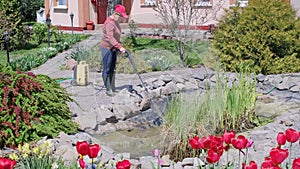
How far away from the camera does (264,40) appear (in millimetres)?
9719

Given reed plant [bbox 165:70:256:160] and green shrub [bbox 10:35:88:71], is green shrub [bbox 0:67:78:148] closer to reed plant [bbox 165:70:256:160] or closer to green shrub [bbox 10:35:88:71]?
reed plant [bbox 165:70:256:160]

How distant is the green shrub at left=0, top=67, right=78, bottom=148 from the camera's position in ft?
16.9

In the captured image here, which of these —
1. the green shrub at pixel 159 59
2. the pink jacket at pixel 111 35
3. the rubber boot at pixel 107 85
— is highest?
the pink jacket at pixel 111 35

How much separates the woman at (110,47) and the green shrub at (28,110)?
2.02m

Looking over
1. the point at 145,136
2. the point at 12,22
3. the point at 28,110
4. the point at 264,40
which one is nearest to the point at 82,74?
the point at 145,136

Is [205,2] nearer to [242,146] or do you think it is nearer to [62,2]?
[62,2]

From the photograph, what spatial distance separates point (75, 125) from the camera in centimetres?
586

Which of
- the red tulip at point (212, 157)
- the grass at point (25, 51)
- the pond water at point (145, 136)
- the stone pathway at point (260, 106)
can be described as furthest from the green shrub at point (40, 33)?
the red tulip at point (212, 157)

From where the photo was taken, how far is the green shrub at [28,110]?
515cm

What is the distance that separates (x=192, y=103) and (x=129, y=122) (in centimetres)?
154

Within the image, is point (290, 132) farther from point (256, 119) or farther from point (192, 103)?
point (256, 119)

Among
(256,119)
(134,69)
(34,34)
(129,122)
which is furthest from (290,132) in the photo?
(34,34)

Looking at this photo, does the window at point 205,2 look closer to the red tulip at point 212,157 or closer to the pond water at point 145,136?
the pond water at point 145,136

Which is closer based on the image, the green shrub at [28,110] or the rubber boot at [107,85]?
the green shrub at [28,110]
